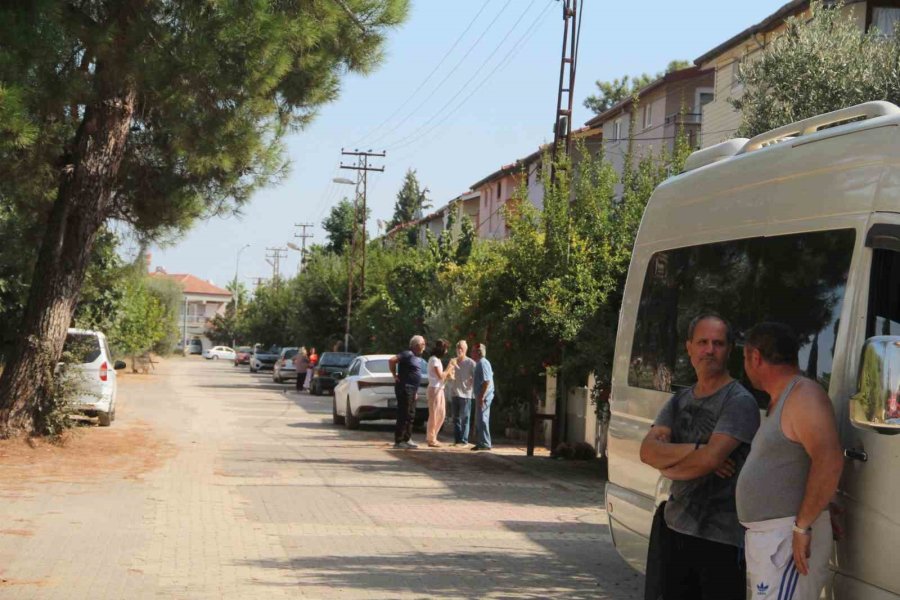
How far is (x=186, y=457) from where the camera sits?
1822 centimetres

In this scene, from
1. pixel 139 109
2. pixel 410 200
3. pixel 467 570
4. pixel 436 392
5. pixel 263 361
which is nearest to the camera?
pixel 467 570

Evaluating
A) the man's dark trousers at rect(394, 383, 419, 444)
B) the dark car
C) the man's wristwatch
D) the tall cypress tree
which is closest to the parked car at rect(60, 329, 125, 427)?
the man's dark trousers at rect(394, 383, 419, 444)

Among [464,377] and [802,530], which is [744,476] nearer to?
[802,530]

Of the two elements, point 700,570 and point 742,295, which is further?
point 742,295

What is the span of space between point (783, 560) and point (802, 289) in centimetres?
126

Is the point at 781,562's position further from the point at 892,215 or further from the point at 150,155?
the point at 150,155

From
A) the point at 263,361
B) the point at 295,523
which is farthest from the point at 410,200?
the point at 295,523

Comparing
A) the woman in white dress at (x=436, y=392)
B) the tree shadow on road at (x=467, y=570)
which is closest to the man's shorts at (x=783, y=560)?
the tree shadow on road at (x=467, y=570)

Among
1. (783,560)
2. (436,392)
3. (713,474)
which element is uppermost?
(436,392)

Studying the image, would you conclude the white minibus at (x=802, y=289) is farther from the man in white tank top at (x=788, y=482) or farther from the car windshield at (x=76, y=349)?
the car windshield at (x=76, y=349)

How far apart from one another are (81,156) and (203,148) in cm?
225

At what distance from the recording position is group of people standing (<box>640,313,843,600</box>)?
15.7ft

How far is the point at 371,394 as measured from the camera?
984 inches

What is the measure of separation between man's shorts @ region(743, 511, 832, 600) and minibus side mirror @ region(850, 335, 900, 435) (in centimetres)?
61
